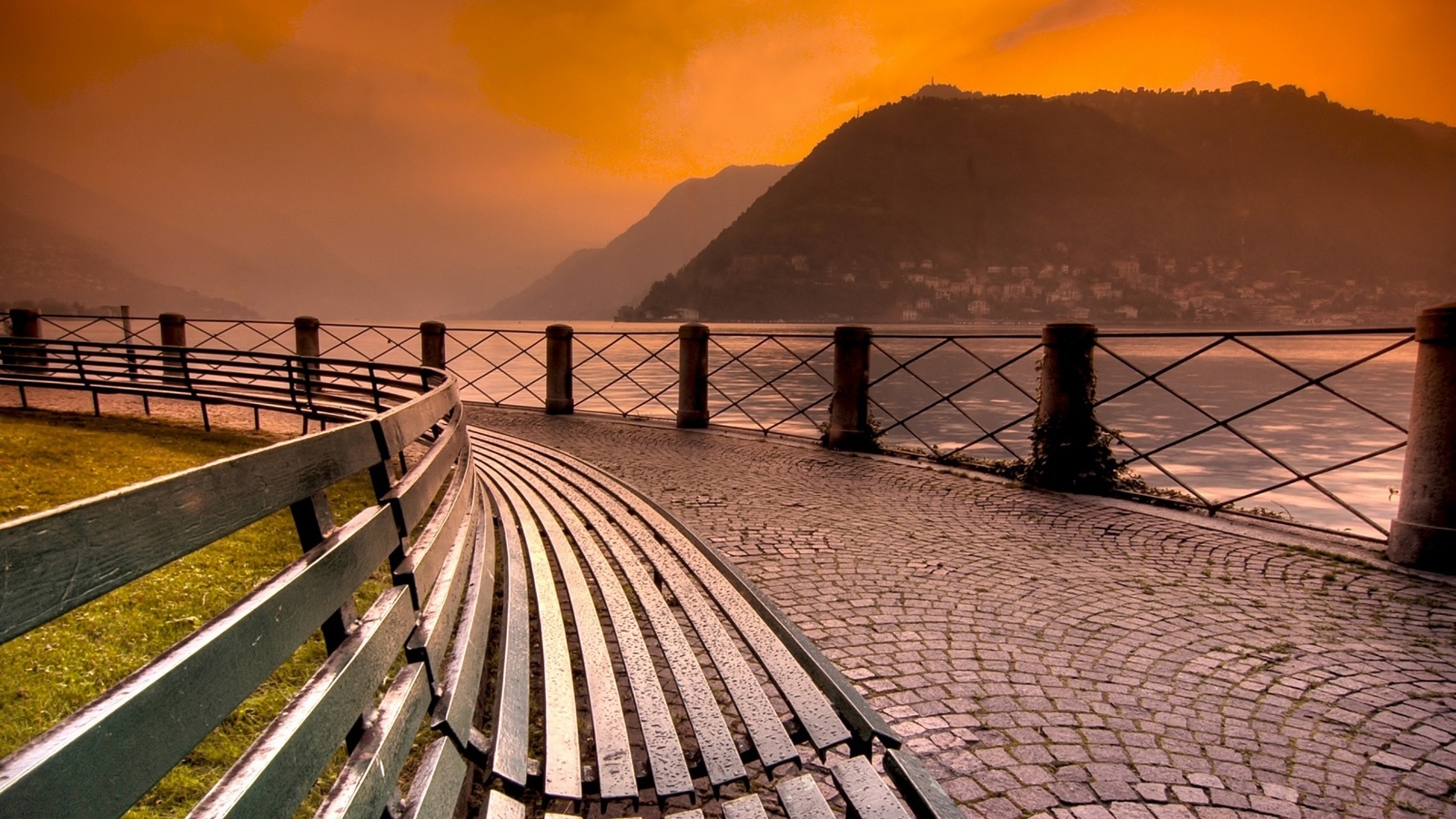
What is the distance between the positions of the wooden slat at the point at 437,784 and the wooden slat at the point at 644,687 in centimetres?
49

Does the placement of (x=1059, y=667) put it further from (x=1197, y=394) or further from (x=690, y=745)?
(x=1197, y=394)

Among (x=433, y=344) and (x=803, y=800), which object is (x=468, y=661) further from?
(x=433, y=344)

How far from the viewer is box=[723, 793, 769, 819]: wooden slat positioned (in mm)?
1634

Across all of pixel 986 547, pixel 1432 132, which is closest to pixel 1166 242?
pixel 1432 132

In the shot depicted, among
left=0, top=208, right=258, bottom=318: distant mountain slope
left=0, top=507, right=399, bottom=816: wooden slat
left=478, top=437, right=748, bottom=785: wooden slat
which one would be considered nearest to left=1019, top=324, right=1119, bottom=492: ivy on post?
left=478, top=437, right=748, bottom=785: wooden slat

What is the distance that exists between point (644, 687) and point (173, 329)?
15.5 meters

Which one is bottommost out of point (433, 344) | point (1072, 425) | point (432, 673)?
point (432, 673)

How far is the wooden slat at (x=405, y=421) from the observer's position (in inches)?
68.8

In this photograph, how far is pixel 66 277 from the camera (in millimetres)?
145250

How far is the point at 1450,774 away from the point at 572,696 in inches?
110

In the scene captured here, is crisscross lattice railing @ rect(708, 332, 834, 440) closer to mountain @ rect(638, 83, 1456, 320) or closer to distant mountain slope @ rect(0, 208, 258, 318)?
mountain @ rect(638, 83, 1456, 320)

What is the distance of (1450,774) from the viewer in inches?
90.4

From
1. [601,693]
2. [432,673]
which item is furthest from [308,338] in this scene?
[432,673]

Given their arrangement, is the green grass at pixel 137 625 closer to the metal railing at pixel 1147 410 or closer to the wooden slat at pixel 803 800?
the wooden slat at pixel 803 800
